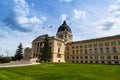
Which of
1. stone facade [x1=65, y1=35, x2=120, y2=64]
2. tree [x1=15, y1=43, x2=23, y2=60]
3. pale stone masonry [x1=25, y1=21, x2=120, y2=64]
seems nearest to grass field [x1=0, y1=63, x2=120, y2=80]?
stone facade [x1=65, y1=35, x2=120, y2=64]

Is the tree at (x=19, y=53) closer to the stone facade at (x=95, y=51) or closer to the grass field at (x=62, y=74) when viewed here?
the stone facade at (x=95, y=51)

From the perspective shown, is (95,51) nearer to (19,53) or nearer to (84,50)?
(84,50)

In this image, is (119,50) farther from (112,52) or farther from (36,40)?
(36,40)

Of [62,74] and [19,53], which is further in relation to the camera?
[19,53]

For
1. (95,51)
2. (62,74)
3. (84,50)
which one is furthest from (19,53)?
(62,74)

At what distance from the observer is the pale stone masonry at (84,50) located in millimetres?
64688

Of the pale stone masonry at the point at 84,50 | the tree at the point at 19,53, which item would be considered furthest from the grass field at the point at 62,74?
the tree at the point at 19,53

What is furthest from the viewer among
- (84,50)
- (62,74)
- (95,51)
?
(84,50)

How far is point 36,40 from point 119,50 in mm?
48710

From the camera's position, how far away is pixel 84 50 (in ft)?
252

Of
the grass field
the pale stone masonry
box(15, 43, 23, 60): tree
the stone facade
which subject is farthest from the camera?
box(15, 43, 23, 60): tree

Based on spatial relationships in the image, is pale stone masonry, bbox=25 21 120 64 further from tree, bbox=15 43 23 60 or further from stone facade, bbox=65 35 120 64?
tree, bbox=15 43 23 60

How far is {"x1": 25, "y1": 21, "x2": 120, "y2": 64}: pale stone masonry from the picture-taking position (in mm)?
64688

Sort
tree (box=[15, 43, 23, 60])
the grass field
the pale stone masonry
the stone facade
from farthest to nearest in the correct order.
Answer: tree (box=[15, 43, 23, 60])
the pale stone masonry
the stone facade
the grass field
